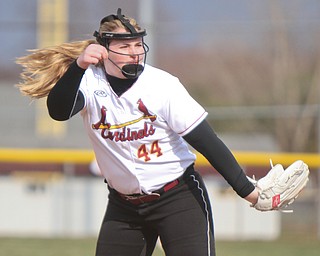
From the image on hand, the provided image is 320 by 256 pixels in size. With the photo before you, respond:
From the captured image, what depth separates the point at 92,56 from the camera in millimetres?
3490

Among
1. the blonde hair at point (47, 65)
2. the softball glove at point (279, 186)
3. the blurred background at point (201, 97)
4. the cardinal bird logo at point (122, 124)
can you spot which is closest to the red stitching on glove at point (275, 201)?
the softball glove at point (279, 186)

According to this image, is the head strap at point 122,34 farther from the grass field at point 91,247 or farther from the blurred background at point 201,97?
the blurred background at point 201,97

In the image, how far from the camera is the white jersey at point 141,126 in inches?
145

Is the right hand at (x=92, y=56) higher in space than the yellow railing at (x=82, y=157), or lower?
higher

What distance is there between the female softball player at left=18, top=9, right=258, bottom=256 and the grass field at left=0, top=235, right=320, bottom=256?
4.34m

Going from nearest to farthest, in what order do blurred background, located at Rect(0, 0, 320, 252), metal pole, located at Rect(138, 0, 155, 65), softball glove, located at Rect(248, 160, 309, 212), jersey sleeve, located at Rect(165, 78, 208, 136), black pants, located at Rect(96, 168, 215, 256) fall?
jersey sleeve, located at Rect(165, 78, 208, 136), black pants, located at Rect(96, 168, 215, 256), softball glove, located at Rect(248, 160, 309, 212), blurred background, located at Rect(0, 0, 320, 252), metal pole, located at Rect(138, 0, 155, 65)

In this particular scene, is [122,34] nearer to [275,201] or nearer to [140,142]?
[140,142]

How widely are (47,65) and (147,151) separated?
69 centimetres

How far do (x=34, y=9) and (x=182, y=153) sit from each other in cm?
1341

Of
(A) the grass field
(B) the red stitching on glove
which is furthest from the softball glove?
(A) the grass field

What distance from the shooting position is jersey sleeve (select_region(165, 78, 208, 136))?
3.66 meters

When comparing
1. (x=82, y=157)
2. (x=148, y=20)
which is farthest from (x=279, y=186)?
(x=148, y=20)

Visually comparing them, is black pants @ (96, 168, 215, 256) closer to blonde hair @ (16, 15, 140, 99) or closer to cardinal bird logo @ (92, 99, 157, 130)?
cardinal bird logo @ (92, 99, 157, 130)

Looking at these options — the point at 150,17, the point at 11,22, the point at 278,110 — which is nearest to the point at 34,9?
the point at 11,22
